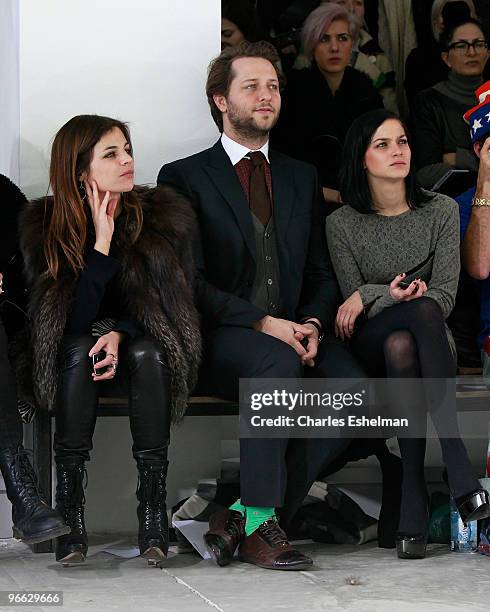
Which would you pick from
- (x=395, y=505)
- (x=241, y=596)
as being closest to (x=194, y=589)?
(x=241, y=596)

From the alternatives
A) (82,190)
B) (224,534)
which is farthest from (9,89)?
(224,534)

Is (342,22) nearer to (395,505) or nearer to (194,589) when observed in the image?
(395,505)

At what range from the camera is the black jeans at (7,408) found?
10.4ft

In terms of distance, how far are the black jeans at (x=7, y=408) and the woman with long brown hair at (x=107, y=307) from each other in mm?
96

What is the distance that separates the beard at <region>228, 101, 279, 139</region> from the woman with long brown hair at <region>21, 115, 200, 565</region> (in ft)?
1.18

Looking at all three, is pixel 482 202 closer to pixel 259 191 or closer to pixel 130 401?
pixel 259 191

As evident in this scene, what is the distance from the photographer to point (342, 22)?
187 inches

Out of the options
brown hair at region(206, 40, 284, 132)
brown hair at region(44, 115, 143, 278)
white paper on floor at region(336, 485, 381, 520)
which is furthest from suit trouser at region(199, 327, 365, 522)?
brown hair at region(206, 40, 284, 132)

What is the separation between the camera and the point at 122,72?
3963mm

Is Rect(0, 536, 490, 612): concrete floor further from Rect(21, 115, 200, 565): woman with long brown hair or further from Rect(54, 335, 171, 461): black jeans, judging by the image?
Rect(54, 335, 171, 461): black jeans

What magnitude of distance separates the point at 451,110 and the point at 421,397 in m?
1.61

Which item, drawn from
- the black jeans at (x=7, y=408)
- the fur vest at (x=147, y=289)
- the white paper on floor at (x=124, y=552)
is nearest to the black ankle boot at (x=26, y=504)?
the black jeans at (x=7, y=408)

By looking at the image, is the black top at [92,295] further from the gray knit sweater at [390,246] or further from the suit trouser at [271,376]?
the gray knit sweater at [390,246]

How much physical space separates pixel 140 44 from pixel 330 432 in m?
1.46
